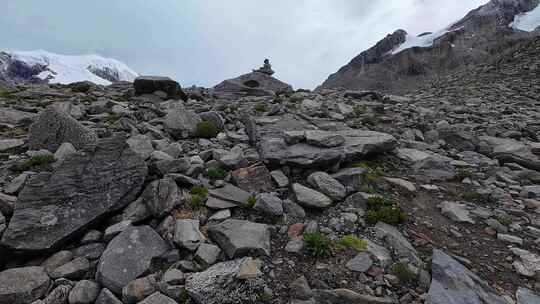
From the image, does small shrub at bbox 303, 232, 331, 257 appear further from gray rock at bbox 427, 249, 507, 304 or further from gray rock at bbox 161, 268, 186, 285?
gray rock at bbox 161, 268, 186, 285

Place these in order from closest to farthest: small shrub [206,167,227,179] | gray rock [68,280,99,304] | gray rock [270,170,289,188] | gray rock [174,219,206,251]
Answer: gray rock [68,280,99,304] → gray rock [174,219,206,251] → gray rock [270,170,289,188] → small shrub [206,167,227,179]

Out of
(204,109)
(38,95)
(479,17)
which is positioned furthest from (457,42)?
(38,95)

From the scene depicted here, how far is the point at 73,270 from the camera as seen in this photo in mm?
4633

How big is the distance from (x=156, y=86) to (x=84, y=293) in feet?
52.4

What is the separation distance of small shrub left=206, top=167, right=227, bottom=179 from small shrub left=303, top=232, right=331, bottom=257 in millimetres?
3180

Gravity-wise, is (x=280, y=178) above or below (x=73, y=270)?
above

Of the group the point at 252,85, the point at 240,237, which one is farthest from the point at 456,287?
the point at 252,85

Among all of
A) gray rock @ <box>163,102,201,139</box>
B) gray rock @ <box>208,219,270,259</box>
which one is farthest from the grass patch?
gray rock @ <box>163,102,201,139</box>

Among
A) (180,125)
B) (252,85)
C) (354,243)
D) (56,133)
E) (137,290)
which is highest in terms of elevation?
(252,85)

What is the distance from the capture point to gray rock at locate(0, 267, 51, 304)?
4139mm

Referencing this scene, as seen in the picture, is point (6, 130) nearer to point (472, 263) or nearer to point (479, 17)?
point (472, 263)

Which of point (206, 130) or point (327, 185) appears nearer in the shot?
point (327, 185)

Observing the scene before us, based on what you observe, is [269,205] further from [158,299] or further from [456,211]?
[456,211]

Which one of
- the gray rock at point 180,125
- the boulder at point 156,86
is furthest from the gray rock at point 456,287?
the boulder at point 156,86
